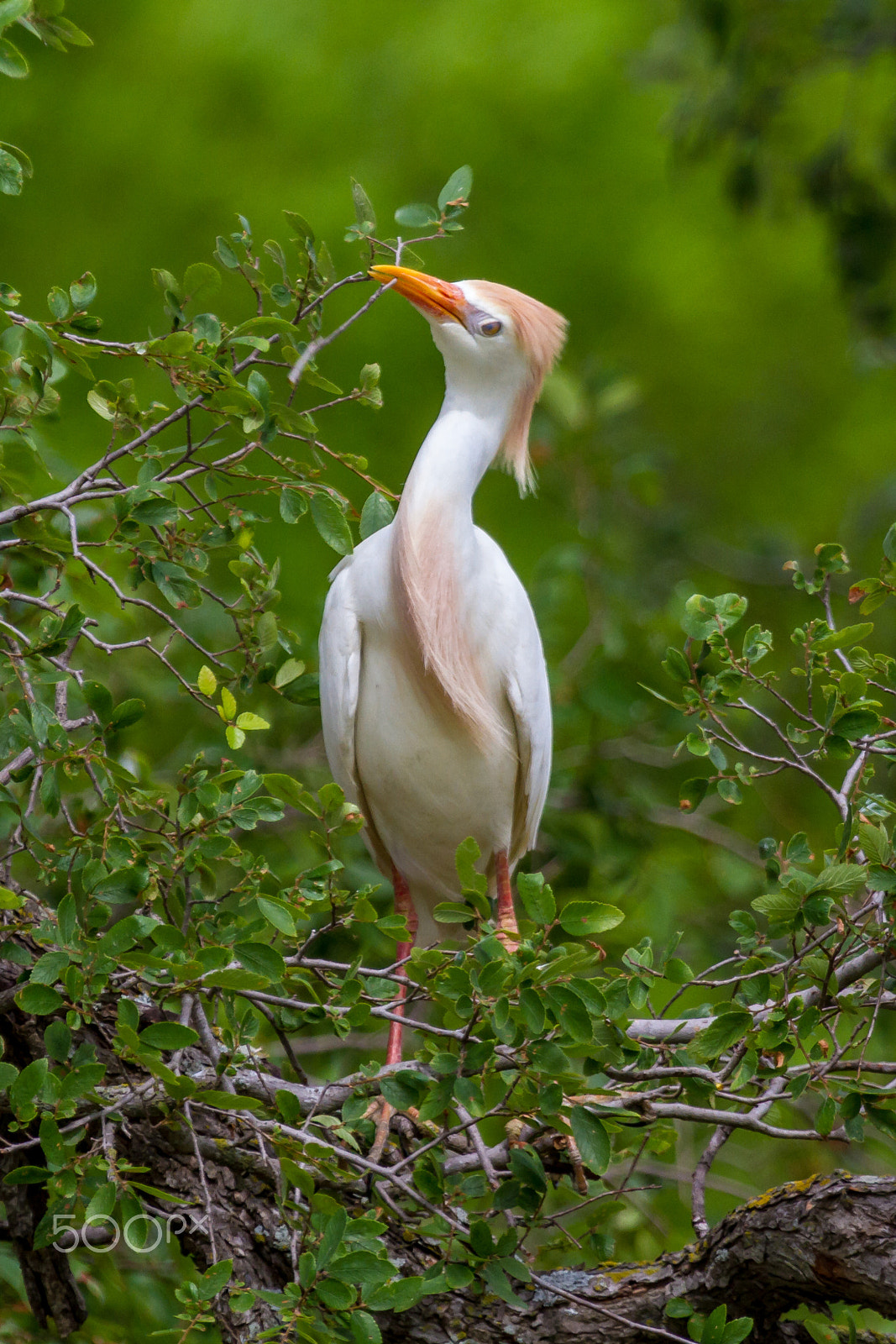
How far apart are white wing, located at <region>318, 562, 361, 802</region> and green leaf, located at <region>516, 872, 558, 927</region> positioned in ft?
3.24

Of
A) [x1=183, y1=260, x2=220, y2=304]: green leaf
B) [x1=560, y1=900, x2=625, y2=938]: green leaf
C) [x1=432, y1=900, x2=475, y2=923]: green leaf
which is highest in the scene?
[x1=183, y1=260, x2=220, y2=304]: green leaf

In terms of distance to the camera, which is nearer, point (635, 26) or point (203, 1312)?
point (203, 1312)

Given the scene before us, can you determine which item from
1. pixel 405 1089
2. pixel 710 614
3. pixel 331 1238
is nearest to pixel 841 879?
pixel 710 614

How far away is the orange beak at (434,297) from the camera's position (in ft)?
8.09

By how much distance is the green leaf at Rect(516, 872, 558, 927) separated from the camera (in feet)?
5.17

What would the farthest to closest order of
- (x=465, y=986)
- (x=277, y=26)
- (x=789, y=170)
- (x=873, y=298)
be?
(x=277, y=26), (x=789, y=170), (x=873, y=298), (x=465, y=986)

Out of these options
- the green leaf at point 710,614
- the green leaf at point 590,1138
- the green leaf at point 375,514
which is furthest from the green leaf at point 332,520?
the green leaf at point 590,1138

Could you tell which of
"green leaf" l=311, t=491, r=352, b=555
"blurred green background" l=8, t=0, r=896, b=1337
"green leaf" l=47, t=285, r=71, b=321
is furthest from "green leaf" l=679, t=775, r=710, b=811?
"blurred green background" l=8, t=0, r=896, b=1337

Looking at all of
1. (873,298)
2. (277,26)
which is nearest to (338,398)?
(873,298)

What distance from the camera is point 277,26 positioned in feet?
25.8

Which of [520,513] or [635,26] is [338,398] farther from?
[635,26]

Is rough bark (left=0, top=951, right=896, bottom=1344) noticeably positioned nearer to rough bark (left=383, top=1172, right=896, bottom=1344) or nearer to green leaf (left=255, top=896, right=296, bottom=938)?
rough bark (left=383, top=1172, right=896, bottom=1344)

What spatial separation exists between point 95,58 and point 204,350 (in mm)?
7368

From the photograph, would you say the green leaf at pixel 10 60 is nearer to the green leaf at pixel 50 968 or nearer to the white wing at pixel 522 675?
the green leaf at pixel 50 968
